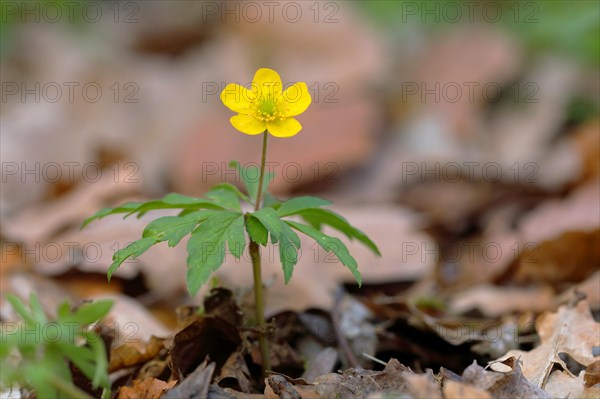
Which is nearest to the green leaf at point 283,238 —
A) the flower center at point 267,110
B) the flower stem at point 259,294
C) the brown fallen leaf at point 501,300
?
the flower stem at point 259,294

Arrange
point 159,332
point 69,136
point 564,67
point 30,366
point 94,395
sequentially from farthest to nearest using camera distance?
point 564,67 < point 69,136 < point 159,332 < point 94,395 < point 30,366

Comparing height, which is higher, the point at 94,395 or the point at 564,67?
the point at 564,67

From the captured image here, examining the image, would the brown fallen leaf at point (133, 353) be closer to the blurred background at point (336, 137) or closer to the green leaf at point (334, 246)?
the blurred background at point (336, 137)

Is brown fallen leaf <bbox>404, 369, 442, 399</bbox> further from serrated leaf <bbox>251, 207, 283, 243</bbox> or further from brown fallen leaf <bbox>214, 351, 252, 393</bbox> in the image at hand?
brown fallen leaf <bbox>214, 351, 252, 393</bbox>

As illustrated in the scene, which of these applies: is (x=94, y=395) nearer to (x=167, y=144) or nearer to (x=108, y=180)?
(x=108, y=180)

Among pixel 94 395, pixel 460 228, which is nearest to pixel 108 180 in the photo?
pixel 460 228

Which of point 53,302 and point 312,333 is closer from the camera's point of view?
point 312,333

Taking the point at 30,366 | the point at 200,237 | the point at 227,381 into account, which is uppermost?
the point at 200,237
